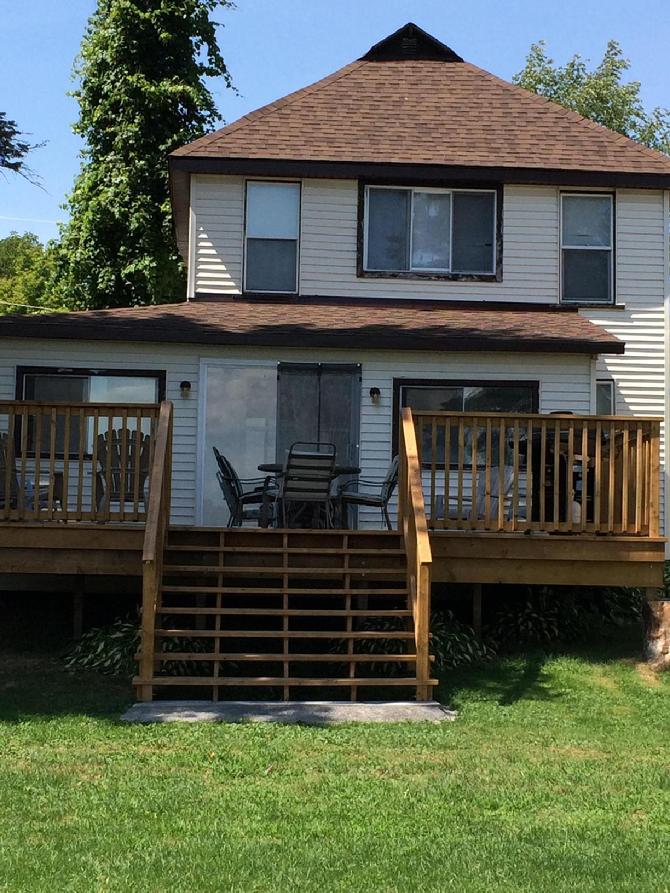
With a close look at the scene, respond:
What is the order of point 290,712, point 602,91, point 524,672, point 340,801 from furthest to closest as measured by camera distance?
point 602,91 < point 524,672 < point 290,712 < point 340,801

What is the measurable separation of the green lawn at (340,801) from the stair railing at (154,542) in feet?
1.05

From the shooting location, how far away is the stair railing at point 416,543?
8875 mm

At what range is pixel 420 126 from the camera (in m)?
15.4

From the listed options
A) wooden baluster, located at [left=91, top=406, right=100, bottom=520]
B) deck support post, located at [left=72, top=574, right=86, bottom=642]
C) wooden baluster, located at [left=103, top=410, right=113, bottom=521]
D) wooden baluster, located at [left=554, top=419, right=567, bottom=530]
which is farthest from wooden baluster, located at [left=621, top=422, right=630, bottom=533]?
Result: deck support post, located at [left=72, top=574, right=86, bottom=642]

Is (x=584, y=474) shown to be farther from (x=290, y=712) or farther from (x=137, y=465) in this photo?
(x=137, y=465)

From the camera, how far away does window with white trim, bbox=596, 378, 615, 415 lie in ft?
47.6

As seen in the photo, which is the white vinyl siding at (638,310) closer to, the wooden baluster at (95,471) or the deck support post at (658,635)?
the deck support post at (658,635)

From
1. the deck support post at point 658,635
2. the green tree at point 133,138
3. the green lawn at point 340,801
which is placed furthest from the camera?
the green tree at point 133,138

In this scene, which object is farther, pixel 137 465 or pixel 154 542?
pixel 137 465

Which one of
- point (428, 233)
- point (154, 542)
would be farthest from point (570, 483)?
Result: point (428, 233)

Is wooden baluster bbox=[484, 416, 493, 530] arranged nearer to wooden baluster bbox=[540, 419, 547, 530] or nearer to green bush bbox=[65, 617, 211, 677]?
wooden baluster bbox=[540, 419, 547, 530]

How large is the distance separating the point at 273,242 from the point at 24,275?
38340mm

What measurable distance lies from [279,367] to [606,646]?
16.0 ft

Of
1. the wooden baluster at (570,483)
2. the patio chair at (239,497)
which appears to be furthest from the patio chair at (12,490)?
the wooden baluster at (570,483)
